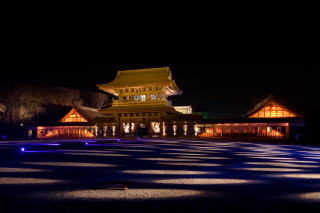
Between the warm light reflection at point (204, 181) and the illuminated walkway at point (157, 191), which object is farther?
the warm light reflection at point (204, 181)

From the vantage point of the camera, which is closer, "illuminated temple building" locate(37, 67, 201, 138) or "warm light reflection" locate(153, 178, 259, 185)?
"warm light reflection" locate(153, 178, 259, 185)

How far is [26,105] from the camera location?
44.0 metres

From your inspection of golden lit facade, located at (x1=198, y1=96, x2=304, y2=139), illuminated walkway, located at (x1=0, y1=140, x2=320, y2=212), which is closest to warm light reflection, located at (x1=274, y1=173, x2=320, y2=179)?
illuminated walkway, located at (x1=0, y1=140, x2=320, y2=212)

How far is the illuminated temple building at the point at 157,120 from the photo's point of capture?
31750 mm

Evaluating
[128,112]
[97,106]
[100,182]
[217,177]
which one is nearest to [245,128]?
[128,112]

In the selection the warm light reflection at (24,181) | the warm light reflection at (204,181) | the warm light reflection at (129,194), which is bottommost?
the warm light reflection at (204,181)

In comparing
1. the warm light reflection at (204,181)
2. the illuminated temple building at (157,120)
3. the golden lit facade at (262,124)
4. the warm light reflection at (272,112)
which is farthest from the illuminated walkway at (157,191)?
the warm light reflection at (272,112)

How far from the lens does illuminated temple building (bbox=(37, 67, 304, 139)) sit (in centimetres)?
3175

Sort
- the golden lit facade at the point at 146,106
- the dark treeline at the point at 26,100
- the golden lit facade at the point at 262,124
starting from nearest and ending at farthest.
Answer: the golden lit facade at the point at 262,124 < the golden lit facade at the point at 146,106 < the dark treeline at the point at 26,100

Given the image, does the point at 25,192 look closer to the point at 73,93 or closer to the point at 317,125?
the point at 317,125

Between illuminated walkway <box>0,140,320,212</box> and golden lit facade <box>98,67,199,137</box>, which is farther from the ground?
golden lit facade <box>98,67,199,137</box>

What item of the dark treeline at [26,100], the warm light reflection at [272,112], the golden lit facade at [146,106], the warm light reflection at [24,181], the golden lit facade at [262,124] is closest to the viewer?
the warm light reflection at [24,181]

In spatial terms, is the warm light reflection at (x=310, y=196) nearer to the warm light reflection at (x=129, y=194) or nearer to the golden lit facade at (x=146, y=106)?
the warm light reflection at (x=129, y=194)

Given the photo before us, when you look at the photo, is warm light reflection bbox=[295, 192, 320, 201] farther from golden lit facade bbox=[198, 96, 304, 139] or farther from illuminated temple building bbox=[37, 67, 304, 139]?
golden lit facade bbox=[198, 96, 304, 139]
